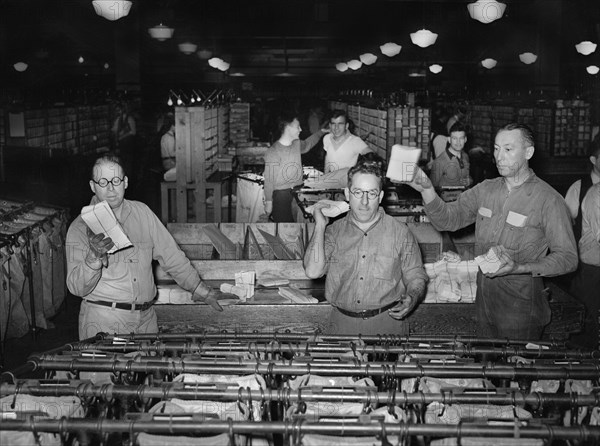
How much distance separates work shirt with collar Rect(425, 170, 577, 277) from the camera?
4469 millimetres

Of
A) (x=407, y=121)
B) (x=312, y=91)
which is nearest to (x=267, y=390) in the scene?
(x=407, y=121)

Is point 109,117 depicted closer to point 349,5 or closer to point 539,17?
point 349,5

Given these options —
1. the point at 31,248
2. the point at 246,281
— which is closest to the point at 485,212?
the point at 246,281

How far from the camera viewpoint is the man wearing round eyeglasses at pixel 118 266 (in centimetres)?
436

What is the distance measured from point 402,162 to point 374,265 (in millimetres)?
656

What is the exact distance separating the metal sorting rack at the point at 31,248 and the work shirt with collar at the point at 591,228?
4804 mm

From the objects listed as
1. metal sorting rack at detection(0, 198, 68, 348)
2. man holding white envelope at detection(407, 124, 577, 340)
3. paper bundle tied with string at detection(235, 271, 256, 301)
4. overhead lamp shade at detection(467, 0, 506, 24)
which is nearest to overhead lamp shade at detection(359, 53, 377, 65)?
overhead lamp shade at detection(467, 0, 506, 24)

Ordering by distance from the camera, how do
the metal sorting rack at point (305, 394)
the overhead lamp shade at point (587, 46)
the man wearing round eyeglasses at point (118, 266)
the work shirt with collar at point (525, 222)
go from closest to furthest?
the metal sorting rack at point (305, 394) → the man wearing round eyeglasses at point (118, 266) → the work shirt with collar at point (525, 222) → the overhead lamp shade at point (587, 46)

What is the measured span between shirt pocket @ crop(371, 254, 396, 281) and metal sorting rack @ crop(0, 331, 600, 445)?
0.76 metres

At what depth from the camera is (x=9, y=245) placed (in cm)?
633

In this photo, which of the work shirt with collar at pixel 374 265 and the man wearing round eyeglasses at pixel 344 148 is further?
the man wearing round eyeglasses at pixel 344 148

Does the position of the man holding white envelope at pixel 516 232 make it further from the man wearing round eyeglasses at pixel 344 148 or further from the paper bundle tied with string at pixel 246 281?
the man wearing round eyeglasses at pixel 344 148

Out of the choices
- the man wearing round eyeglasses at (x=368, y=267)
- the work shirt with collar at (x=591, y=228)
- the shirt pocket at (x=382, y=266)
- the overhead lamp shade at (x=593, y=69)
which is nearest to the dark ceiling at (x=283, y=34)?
the overhead lamp shade at (x=593, y=69)

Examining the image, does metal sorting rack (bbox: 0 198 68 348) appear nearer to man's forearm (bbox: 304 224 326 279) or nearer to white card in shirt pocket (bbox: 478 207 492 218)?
man's forearm (bbox: 304 224 326 279)
